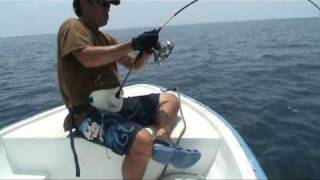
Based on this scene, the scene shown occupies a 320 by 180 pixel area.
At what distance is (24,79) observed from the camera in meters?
16.8

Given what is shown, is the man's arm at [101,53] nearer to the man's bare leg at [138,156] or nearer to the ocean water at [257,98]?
the man's bare leg at [138,156]

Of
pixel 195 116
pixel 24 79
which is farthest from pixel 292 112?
pixel 24 79

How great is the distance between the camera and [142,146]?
326 centimetres

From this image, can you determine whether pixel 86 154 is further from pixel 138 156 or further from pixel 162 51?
pixel 162 51

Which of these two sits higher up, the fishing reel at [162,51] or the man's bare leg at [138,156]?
the fishing reel at [162,51]

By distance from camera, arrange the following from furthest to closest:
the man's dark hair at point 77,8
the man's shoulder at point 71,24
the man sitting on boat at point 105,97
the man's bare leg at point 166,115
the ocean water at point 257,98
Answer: the ocean water at point 257,98, the man's bare leg at point 166,115, the man's dark hair at point 77,8, the man's shoulder at point 71,24, the man sitting on boat at point 105,97

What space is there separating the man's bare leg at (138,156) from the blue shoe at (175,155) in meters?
0.08

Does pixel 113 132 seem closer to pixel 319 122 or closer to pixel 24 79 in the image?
pixel 319 122

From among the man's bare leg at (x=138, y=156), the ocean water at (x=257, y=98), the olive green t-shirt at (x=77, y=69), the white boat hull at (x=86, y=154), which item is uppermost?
the olive green t-shirt at (x=77, y=69)

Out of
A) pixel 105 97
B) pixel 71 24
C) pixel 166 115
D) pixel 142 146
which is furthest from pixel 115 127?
pixel 71 24

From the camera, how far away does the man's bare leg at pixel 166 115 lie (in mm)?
3789

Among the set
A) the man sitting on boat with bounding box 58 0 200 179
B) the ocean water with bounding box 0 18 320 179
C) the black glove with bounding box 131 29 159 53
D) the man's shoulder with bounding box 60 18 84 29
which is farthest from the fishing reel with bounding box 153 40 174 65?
the ocean water with bounding box 0 18 320 179

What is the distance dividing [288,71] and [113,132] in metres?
9.88

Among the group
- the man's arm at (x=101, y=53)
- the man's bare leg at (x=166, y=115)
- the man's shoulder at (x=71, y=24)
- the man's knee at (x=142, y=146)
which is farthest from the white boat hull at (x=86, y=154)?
the man's shoulder at (x=71, y=24)
